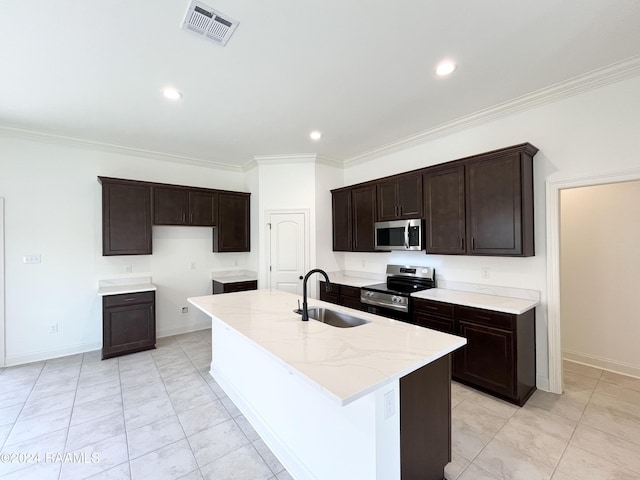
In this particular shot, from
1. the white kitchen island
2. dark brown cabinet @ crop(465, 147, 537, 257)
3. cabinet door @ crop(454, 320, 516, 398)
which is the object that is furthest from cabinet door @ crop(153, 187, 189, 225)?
cabinet door @ crop(454, 320, 516, 398)

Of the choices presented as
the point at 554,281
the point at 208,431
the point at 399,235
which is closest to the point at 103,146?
the point at 208,431

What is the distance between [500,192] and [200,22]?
2.90 metres

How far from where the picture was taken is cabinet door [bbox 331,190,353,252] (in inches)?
179

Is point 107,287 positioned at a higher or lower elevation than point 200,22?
lower

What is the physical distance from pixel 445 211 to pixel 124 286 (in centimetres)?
448

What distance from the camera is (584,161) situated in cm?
262

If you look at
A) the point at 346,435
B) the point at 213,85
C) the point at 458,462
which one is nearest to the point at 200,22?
the point at 213,85

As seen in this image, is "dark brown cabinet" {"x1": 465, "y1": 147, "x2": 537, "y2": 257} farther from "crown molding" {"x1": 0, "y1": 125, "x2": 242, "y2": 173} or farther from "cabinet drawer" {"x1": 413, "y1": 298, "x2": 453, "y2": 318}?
"crown molding" {"x1": 0, "y1": 125, "x2": 242, "y2": 173}

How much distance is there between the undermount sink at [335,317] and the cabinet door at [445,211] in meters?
1.63

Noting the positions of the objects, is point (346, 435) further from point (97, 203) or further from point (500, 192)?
point (97, 203)

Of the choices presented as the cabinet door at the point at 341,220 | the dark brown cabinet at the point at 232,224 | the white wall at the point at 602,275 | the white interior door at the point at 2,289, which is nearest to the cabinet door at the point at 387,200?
the cabinet door at the point at 341,220

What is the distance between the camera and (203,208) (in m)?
4.65

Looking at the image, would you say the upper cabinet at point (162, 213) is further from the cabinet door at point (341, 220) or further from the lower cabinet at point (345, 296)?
the lower cabinet at point (345, 296)

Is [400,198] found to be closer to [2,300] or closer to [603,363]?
[603,363]
